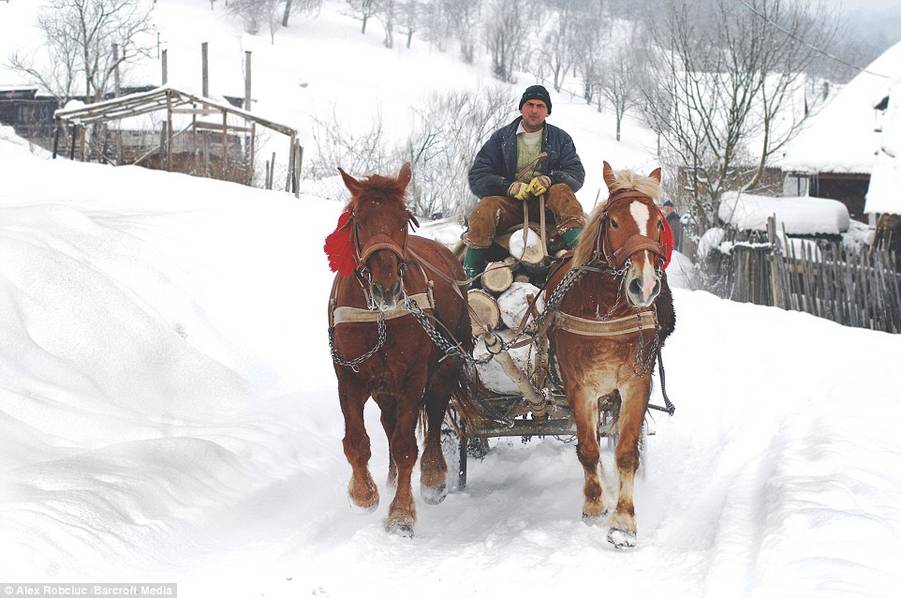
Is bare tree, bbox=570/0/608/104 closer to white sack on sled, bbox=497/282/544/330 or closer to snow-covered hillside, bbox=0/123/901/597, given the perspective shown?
snow-covered hillside, bbox=0/123/901/597

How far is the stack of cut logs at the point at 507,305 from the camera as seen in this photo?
20.7 ft

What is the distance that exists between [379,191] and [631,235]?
145 cm

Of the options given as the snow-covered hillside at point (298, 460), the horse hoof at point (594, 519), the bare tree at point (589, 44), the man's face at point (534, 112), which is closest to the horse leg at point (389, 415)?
the snow-covered hillside at point (298, 460)

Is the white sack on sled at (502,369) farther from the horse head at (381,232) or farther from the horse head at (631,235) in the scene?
the horse head at (381,232)

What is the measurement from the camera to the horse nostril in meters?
4.87

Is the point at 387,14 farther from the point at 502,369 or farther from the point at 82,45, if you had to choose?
the point at 502,369

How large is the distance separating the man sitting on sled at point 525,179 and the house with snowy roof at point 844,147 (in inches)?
807

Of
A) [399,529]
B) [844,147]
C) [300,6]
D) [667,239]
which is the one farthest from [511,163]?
[300,6]

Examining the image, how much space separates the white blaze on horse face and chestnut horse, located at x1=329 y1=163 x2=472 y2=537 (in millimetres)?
1298

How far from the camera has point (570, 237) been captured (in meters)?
6.71

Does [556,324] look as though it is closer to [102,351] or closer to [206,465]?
[206,465]

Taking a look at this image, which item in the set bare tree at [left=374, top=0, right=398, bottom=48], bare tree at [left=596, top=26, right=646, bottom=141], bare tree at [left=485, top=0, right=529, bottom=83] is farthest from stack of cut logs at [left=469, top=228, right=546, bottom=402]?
bare tree at [left=374, top=0, right=398, bottom=48]

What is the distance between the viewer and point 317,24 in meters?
83.0

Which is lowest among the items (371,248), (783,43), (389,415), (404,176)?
(389,415)
